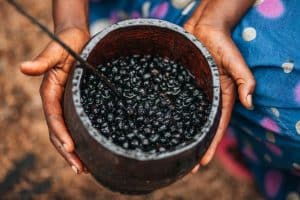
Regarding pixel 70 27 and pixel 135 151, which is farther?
pixel 70 27

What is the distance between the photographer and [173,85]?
141 centimetres

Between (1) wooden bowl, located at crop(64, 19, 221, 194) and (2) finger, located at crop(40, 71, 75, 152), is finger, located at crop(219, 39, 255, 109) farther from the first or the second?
(2) finger, located at crop(40, 71, 75, 152)

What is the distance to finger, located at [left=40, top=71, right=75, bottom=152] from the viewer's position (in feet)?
4.29

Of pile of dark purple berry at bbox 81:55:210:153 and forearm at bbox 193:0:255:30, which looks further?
forearm at bbox 193:0:255:30

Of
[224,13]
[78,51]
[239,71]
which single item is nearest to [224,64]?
[239,71]

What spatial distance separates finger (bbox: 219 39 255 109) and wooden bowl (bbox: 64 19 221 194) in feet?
0.40

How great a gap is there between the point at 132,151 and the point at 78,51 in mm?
505

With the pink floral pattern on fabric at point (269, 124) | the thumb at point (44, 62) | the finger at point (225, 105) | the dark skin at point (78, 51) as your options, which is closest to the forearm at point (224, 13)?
the dark skin at point (78, 51)

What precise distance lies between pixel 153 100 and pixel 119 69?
0.48 feet

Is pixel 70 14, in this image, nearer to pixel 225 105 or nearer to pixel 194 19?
pixel 194 19

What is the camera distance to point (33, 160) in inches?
86.0

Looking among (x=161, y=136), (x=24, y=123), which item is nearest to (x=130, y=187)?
(x=161, y=136)

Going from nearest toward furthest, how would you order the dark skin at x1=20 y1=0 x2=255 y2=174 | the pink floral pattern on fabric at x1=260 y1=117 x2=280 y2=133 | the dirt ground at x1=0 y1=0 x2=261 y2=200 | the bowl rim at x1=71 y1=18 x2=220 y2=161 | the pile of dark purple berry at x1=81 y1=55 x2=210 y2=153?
the bowl rim at x1=71 y1=18 x2=220 y2=161
the pile of dark purple berry at x1=81 y1=55 x2=210 y2=153
the dark skin at x1=20 y1=0 x2=255 y2=174
the pink floral pattern on fabric at x1=260 y1=117 x2=280 y2=133
the dirt ground at x1=0 y1=0 x2=261 y2=200

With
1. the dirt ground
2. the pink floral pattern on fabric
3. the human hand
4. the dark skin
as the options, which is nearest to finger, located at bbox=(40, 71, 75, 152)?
the dark skin
